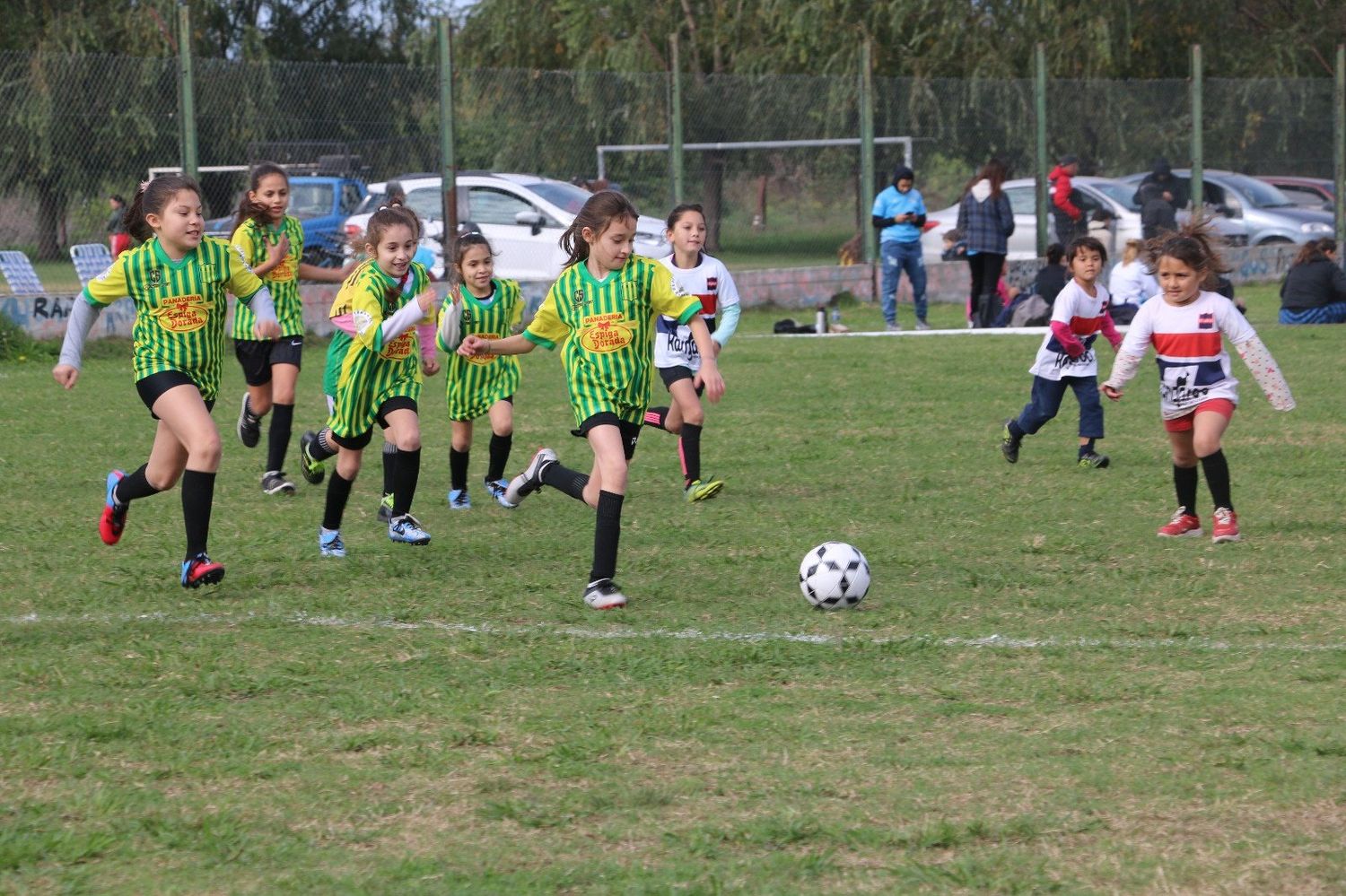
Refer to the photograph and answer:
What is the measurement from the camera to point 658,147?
1938 centimetres

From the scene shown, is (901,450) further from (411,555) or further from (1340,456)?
(411,555)

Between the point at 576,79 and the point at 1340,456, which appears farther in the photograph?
the point at 576,79

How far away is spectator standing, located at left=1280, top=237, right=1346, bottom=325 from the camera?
17.2m

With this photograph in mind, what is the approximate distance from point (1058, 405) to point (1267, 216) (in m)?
16.6

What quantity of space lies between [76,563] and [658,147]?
13272 millimetres

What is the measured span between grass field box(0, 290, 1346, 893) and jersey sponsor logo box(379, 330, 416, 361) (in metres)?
0.82

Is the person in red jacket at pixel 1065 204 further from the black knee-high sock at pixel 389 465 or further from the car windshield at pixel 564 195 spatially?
the black knee-high sock at pixel 389 465

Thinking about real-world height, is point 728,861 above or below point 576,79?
below

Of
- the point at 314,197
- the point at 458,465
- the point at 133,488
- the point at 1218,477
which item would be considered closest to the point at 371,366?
the point at 133,488

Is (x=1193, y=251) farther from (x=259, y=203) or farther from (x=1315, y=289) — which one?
(x=1315, y=289)

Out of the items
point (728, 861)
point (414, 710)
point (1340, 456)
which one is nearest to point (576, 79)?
point (1340, 456)

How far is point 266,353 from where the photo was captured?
361 inches

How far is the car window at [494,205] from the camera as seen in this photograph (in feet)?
60.7

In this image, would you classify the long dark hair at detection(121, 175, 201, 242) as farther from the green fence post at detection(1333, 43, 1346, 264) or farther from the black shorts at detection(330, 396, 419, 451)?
the green fence post at detection(1333, 43, 1346, 264)
